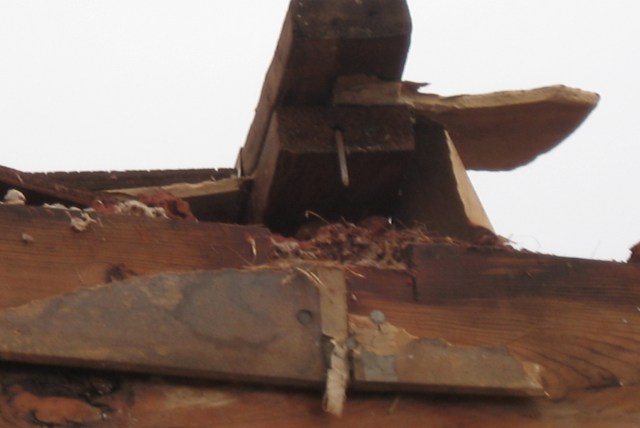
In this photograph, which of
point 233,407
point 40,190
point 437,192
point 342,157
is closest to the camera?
point 233,407

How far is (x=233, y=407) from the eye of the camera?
1.47m

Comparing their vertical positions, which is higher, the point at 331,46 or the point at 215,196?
the point at 331,46

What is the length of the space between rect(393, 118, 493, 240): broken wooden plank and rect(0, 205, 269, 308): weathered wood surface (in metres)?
0.51

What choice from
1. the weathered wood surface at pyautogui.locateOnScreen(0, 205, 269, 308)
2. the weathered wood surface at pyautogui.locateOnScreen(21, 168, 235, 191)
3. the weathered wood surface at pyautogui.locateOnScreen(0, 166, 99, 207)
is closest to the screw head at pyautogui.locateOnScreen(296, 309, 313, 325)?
the weathered wood surface at pyautogui.locateOnScreen(0, 205, 269, 308)

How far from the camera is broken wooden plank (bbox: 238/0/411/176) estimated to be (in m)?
1.88

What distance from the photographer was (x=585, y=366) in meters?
1.63

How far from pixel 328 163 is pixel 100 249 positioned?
542 millimetres

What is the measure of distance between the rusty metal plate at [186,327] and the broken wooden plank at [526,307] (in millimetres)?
110

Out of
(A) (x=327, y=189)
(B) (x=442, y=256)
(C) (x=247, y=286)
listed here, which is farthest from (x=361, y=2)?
(C) (x=247, y=286)

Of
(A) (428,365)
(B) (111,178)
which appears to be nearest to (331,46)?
(B) (111,178)

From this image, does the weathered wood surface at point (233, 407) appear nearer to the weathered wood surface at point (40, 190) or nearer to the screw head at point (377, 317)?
the screw head at point (377, 317)

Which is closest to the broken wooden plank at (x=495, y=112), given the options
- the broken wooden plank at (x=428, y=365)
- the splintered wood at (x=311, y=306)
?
the splintered wood at (x=311, y=306)

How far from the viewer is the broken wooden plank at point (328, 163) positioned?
199 centimetres

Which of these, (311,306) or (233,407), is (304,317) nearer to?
(311,306)
